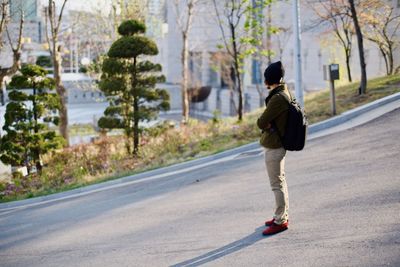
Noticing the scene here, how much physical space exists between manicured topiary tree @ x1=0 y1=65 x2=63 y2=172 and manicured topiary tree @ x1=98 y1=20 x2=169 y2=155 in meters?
2.27

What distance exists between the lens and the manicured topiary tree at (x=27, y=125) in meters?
17.0

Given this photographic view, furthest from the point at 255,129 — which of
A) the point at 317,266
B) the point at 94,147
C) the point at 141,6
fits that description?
the point at 141,6

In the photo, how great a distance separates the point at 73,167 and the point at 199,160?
5370mm

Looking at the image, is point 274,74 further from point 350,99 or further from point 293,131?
point 350,99

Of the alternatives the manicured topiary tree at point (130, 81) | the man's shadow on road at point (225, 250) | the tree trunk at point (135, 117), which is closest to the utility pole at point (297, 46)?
the manicured topiary tree at point (130, 81)

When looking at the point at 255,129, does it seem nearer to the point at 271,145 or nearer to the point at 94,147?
the point at 94,147

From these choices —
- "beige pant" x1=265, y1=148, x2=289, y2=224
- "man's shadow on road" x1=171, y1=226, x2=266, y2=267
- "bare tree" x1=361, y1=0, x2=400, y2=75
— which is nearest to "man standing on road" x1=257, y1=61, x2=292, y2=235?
"beige pant" x1=265, y1=148, x2=289, y2=224

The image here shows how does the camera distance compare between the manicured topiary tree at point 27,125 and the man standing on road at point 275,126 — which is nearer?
the man standing on road at point 275,126

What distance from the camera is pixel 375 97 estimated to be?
1365cm

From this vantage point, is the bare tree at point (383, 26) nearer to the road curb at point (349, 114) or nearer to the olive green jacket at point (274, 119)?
the road curb at point (349, 114)

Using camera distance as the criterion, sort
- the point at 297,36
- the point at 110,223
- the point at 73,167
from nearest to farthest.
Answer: the point at 110,223, the point at 297,36, the point at 73,167

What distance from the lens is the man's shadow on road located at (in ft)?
18.5

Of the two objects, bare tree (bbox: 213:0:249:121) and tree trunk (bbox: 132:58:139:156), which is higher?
bare tree (bbox: 213:0:249:121)

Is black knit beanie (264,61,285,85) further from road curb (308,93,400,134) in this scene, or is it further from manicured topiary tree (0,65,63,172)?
manicured topiary tree (0,65,63,172)
